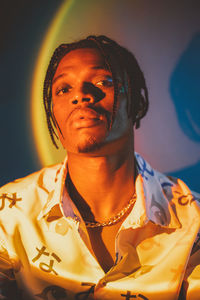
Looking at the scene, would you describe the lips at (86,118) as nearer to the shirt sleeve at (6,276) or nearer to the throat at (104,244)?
the throat at (104,244)

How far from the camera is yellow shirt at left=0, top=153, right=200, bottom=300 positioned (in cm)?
132

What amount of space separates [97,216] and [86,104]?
26.3 inches

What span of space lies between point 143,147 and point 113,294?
1085mm

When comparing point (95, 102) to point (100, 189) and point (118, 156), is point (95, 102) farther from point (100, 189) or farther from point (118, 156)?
point (100, 189)

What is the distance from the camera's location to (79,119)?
1.31m

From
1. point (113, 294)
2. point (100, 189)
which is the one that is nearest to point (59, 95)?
point (100, 189)

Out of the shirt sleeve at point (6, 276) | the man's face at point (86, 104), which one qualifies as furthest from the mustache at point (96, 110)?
the shirt sleeve at point (6, 276)

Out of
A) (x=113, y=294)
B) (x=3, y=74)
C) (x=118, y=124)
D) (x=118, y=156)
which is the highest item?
(x=3, y=74)

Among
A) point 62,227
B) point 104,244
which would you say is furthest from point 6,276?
point 104,244

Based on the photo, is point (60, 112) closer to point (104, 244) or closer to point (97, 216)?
point (97, 216)

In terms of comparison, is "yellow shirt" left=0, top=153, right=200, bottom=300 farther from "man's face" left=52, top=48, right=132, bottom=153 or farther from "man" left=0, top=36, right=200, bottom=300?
"man's face" left=52, top=48, right=132, bottom=153

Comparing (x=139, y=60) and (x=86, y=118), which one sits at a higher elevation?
(x=139, y=60)

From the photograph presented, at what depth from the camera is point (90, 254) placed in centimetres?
131

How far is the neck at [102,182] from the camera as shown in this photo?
1488 millimetres
